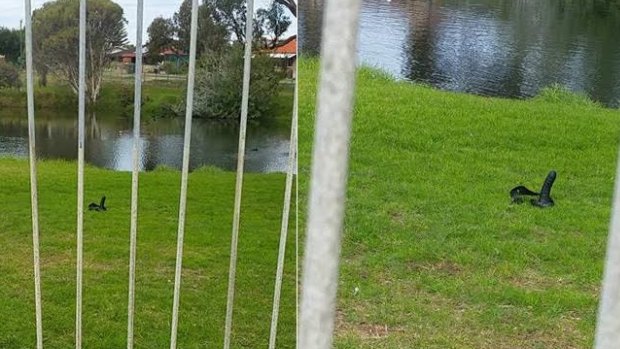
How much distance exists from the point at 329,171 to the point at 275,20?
1320mm

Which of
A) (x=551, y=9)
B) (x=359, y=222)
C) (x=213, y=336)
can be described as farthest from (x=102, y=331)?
(x=551, y=9)

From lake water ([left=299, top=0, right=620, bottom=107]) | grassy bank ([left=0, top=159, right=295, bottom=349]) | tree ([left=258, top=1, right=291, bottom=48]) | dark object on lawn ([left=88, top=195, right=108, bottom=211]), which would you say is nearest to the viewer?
tree ([left=258, top=1, right=291, bottom=48])

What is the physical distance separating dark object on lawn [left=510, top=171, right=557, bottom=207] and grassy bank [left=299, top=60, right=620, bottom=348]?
0.09ft

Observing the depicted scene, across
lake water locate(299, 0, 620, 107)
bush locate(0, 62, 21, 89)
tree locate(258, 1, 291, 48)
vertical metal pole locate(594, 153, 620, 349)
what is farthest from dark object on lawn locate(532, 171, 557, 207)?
vertical metal pole locate(594, 153, 620, 349)

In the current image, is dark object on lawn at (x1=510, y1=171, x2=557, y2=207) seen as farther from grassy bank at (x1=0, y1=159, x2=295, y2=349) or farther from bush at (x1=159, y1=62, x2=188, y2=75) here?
bush at (x1=159, y1=62, x2=188, y2=75)

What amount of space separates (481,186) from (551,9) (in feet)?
10.1

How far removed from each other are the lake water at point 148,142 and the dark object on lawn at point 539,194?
673 mm

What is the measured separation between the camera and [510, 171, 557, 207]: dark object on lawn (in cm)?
232

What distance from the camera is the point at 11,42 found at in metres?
1.71

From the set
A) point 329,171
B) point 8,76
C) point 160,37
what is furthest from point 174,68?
point 329,171

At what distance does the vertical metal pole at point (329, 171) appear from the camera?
0.83 feet

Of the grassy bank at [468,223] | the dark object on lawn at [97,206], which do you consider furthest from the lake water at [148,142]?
the grassy bank at [468,223]

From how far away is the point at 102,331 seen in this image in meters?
1.63

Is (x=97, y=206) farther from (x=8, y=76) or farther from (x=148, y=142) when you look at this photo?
(x=8, y=76)
